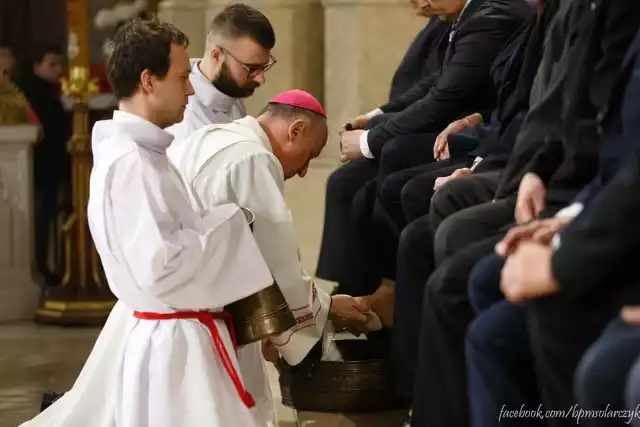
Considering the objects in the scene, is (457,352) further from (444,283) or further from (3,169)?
(3,169)

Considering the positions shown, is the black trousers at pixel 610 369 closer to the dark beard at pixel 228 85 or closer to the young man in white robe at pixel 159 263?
the young man in white robe at pixel 159 263

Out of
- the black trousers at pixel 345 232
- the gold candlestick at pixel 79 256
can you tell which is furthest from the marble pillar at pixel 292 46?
the black trousers at pixel 345 232

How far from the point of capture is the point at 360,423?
392 cm

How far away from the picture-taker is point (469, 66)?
404cm

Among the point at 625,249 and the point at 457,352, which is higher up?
Result: the point at 625,249

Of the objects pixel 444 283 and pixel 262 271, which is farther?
pixel 262 271

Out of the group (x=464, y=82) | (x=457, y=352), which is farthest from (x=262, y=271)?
(x=464, y=82)

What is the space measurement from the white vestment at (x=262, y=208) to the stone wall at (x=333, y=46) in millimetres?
2484

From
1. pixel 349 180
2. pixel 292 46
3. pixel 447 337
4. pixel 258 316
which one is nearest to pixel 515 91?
pixel 447 337

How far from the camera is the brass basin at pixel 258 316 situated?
132 inches

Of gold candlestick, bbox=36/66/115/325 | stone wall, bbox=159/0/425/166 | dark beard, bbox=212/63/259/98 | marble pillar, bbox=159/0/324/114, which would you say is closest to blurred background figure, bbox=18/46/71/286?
gold candlestick, bbox=36/66/115/325

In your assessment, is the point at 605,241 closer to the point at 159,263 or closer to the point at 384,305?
the point at 159,263

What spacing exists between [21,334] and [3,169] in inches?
42.1

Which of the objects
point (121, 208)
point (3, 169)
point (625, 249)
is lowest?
point (3, 169)
